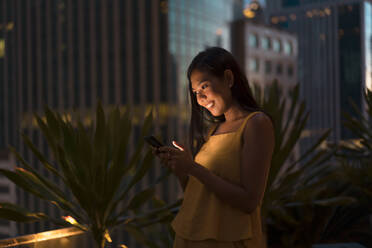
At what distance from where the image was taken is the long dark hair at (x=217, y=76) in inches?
58.8

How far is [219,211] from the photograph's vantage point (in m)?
1.43

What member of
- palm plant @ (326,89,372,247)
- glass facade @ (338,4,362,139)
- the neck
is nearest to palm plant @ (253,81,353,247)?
palm plant @ (326,89,372,247)

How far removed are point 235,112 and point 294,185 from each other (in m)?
2.07

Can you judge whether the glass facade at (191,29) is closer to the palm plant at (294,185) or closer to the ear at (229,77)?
the palm plant at (294,185)

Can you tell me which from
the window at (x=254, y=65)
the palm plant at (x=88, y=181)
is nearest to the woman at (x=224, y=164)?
the palm plant at (x=88, y=181)

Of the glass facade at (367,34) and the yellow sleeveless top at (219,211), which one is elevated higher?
the glass facade at (367,34)

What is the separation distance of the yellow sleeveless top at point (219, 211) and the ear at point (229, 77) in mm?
165

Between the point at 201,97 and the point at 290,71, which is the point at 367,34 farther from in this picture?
the point at 201,97

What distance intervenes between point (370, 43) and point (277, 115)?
75.0 meters

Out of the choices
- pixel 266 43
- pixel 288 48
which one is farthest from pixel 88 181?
pixel 288 48

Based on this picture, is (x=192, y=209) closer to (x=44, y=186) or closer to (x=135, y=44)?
(x=44, y=186)

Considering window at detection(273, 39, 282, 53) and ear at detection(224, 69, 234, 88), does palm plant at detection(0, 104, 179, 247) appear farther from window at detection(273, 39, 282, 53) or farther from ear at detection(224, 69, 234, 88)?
window at detection(273, 39, 282, 53)

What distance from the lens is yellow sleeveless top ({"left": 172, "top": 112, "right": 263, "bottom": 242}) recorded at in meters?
1.41

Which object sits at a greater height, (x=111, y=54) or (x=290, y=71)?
(x=111, y=54)
